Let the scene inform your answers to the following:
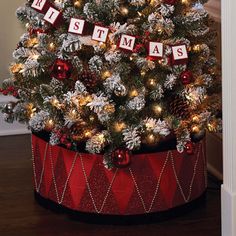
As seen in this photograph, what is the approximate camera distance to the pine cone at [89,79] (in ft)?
9.75

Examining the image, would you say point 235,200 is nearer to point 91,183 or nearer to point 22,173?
point 91,183

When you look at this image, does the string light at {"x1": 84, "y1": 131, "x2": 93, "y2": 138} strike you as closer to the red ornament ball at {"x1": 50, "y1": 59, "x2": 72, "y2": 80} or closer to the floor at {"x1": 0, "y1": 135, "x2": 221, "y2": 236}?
the red ornament ball at {"x1": 50, "y1": 59, "x2": 72, "y2": 80}

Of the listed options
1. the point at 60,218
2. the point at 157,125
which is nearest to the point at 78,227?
the point at 60,218

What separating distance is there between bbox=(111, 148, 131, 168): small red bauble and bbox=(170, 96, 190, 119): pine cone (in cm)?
27

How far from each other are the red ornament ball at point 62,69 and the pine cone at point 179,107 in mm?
463

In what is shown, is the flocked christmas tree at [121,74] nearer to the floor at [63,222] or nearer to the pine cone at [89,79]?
the pine cone at [89,79]

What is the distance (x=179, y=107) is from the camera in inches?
119

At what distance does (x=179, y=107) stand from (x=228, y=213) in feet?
1.62

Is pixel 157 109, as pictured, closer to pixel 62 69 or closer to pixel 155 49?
pixel 155 49

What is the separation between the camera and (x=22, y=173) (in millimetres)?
3828

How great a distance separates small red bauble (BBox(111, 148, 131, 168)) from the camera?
2.95 metres

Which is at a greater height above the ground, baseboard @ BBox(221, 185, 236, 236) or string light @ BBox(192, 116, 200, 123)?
string light @ BBox(192, 116, 200, 123)

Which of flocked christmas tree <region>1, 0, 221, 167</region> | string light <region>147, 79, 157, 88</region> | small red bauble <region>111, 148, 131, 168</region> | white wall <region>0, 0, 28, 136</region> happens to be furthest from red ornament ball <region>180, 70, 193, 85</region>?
white wall <region>0, 0, 28, 136</region>

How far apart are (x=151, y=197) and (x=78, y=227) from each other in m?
0.35
